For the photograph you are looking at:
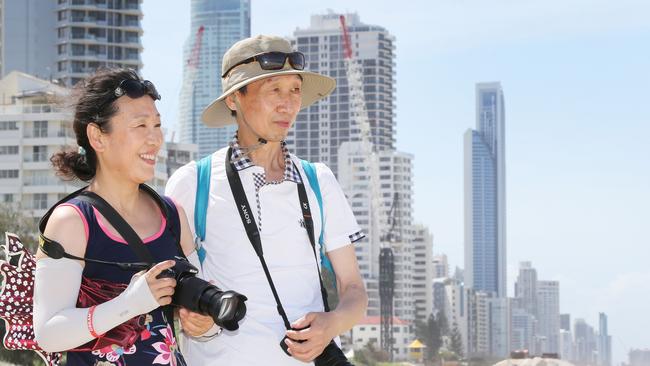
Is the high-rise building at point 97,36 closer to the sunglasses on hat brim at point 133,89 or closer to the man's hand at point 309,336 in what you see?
the man's hand at point 309,336

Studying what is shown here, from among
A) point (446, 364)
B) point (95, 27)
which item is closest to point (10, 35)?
point (95, 27)

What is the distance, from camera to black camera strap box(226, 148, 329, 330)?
5.97 m

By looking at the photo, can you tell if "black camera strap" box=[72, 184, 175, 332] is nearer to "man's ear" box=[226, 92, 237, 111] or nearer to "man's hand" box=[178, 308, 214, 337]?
"man's hand" box=[178, 308, 214, 337]

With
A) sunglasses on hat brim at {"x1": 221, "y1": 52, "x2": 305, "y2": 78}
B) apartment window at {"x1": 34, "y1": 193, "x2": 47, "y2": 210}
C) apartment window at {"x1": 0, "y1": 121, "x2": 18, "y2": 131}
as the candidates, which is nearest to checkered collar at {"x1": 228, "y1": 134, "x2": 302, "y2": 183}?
sunglasses on hat brim at {"x1": 221, "y1": 52, "x2": 305, "y2": 78}

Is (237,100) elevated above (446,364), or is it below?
above

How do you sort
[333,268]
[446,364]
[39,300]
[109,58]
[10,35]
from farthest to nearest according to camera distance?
[446,364] < [10,35] < [109,58] < [333,268] < [39,300]

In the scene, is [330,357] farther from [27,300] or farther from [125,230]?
[27,300]

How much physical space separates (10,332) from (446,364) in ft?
543

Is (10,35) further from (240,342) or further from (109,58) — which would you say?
(240,342)

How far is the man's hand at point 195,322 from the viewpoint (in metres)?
5.37

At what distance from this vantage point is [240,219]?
6074 millimetres

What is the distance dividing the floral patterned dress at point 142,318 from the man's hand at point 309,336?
0.65 m

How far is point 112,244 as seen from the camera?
5.18 metres

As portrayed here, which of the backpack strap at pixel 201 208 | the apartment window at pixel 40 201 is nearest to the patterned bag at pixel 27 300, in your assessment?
the backpack strap at pixel 201 208
